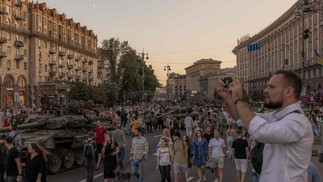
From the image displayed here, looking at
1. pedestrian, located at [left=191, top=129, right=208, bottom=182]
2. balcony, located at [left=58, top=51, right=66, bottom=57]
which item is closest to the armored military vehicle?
pedestrian, located at [left=191, top=129, right=208, bottom=182]

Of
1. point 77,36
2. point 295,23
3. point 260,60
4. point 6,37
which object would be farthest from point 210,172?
point 260,60

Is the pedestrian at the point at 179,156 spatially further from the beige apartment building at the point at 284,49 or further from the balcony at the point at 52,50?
the balcony at the point at 52,50

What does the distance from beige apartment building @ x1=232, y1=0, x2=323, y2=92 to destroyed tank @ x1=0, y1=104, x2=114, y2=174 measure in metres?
34.6

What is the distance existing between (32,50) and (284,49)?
158 feet

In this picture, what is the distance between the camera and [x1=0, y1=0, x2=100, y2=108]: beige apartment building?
56.6 m

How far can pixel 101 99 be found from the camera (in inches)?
2544

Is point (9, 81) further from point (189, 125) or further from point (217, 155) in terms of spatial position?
point (217, 155)

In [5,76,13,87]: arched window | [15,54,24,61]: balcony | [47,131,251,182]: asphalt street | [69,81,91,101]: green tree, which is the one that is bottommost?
[47,131,251,182]: asphalt street

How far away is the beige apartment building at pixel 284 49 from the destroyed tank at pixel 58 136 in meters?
34.6

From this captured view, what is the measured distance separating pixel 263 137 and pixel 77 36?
8477 cm

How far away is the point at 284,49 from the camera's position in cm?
7600

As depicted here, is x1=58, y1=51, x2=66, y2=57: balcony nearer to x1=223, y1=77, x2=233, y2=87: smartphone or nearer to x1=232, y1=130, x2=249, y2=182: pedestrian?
x1=232, y1=130, x2=249, y2=182: pedestrian

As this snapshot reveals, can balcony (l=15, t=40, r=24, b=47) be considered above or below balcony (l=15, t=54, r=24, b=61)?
above

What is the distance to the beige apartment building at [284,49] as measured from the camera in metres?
58.1
